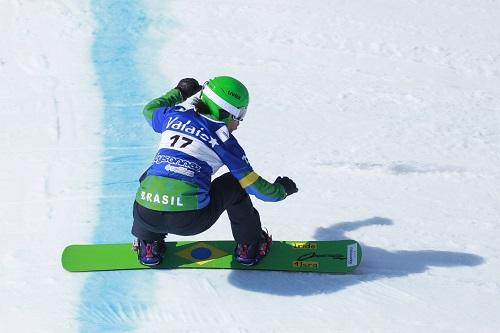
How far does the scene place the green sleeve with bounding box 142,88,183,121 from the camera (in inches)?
167

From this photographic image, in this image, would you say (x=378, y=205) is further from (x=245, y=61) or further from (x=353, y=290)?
(x=245, y=61)

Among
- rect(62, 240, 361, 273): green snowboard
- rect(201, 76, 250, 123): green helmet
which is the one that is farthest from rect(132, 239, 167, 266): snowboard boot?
rect(201, 76, 250, 123): green helmet

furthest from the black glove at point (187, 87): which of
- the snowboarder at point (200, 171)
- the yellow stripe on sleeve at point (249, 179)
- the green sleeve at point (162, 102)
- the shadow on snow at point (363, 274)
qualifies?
the shadow on snow at point (363, 274)

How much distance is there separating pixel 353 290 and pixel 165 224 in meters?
1.07

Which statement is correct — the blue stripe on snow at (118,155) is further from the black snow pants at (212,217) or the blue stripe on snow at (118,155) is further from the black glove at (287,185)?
the black glove at (287,185)

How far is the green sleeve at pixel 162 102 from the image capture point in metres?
4.25

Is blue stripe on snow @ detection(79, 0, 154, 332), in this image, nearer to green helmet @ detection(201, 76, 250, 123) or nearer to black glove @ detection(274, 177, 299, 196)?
black glove @ detection(274, 177, 299, 196)

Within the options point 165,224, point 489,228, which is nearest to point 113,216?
point 165,224

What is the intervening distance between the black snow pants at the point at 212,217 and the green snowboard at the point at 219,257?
0.65ft

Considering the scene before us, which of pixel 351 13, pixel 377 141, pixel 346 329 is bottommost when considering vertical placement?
pixel 346 329

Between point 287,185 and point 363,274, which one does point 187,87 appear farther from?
point 363,274

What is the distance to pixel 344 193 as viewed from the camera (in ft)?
Answer: 16.4

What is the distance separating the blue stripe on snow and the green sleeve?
819mm

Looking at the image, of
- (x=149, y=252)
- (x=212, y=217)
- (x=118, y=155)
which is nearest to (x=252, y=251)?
(x=212, y=217)
